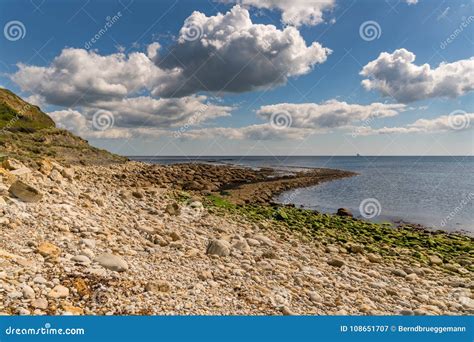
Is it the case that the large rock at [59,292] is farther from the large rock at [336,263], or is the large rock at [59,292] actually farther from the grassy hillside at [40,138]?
the grassy hillside at [40,138]

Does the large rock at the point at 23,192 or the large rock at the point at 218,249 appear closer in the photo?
the large rock at the point at 23,192

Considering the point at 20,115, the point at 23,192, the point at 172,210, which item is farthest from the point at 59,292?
the point at 20,115

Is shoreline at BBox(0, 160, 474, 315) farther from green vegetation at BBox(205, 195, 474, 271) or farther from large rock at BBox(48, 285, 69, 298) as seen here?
green vegetation at BBox(205, 195, 474, 271)

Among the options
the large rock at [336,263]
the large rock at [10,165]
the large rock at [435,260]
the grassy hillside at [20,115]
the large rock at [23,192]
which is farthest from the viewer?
the grassy hillside at [20,115]

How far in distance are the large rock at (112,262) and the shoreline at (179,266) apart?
21 mm

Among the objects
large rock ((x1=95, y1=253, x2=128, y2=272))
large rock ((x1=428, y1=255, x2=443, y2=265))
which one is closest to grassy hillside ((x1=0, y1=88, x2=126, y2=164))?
large rock ((x1=95, y1=253, x2=128, y2=272))

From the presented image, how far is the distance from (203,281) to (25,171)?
8.02 metres

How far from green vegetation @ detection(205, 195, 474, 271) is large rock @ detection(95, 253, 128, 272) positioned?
355 inches

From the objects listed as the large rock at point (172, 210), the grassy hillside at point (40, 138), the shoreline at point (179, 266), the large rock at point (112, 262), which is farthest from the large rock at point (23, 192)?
the grassy hillside at point (40, 138)

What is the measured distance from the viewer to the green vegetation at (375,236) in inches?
578

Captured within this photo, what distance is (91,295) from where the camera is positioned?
6.04 meters

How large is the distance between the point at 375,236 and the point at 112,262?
13863 mm

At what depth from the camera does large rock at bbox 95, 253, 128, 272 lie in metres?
7.15

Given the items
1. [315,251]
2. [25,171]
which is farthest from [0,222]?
[315,251]
